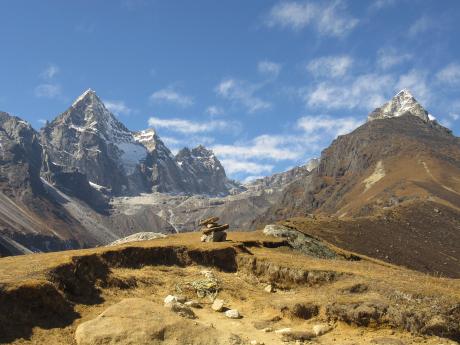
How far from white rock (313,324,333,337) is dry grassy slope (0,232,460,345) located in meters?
0.35

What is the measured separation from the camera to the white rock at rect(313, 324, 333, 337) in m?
28.4

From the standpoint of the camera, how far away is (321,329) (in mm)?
28641

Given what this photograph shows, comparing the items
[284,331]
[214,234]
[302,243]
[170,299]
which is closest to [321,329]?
[284,331]

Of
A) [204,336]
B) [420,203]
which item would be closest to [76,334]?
[204,336]

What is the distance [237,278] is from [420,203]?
12365cm

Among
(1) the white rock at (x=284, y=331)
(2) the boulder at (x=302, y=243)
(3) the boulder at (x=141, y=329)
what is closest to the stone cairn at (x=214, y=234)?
(2) the boulder at (x=302, y=243)

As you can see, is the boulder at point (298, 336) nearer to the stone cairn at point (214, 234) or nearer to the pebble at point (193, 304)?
the pebble at point (193, 304)

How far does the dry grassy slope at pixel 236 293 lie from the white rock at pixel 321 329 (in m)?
0.35

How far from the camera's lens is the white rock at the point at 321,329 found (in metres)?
28.4

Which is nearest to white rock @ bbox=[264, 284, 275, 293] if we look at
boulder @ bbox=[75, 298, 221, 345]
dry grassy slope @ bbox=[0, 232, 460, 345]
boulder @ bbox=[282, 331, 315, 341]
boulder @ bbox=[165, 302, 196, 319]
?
dry grassy slope @ bbox=[0, 232, 460, 345]

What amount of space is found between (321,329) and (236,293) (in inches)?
339

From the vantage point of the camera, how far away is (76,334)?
2478 centimetres

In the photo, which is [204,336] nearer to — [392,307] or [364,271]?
[392,307]

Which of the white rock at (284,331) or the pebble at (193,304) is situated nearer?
the white rock at (284,331)
